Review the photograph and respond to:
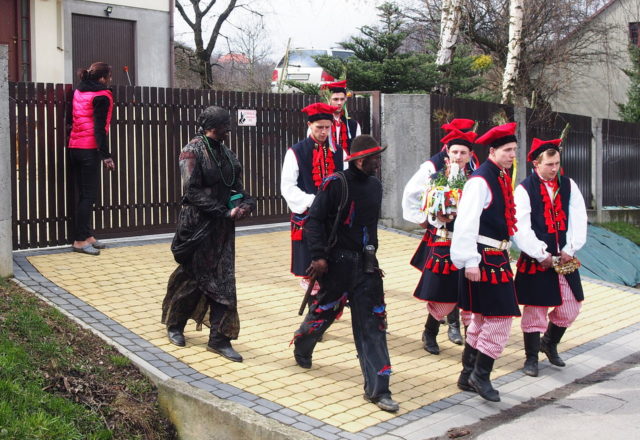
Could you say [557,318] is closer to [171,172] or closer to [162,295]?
[162,295]

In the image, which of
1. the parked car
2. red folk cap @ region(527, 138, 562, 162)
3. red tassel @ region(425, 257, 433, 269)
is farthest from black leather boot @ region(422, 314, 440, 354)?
the parked car

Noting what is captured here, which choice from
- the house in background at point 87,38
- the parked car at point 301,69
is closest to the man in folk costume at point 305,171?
the house in background at point 87,38

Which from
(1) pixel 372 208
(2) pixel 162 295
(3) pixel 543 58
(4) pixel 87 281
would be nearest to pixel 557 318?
(1) pixel 372 208

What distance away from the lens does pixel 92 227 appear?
35.6ft

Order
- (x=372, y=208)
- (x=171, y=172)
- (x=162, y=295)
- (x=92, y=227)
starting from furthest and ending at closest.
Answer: (x=171, y=172), (x=92, y=227), (x=162, y=295), (x=372, y=208)

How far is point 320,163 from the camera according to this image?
7.66 metres

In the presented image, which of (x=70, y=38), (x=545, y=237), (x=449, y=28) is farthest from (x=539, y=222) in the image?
(x=70, y=38)

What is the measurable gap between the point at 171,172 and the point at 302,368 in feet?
17.4

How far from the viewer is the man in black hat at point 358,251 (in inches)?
243

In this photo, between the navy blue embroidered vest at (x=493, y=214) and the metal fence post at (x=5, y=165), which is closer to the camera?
the navy blue embroidered vest at (x=493, y=214)

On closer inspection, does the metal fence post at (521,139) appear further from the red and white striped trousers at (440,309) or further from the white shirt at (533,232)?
the red and white striped trousers at (440,309)

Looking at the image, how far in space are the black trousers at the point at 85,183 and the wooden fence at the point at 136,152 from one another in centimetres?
23

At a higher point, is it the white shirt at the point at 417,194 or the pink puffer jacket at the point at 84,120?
the pink puffer jacket at the point at 84,120

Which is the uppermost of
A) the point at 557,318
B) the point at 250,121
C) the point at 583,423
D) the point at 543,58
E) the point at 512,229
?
the point at 543,58
